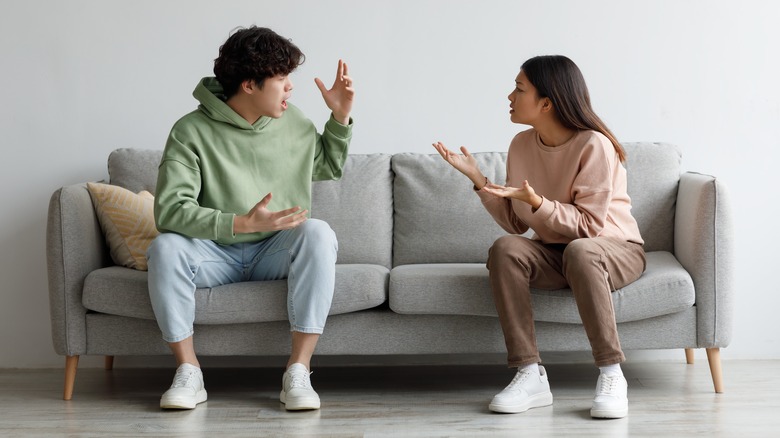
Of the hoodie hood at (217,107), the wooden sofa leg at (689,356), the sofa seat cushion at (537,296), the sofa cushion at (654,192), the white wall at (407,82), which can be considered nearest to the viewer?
the sofa seat cushion at (537,296)

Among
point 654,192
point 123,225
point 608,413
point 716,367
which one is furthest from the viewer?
point 654,192

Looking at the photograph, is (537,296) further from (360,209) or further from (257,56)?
(257,56)

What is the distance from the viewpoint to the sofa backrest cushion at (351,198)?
9.96 feet

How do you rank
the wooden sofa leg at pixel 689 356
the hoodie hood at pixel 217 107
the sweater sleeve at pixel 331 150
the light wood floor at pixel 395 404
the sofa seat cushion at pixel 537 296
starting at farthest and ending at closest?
the wooden sofa leg at pixel 689 356 → the sweater sleeve at pixel 331 150 → the hoodie hood at pixel 217 107 → the sofa seat cushion at pixel 537 296 → the light wood floor at pixel 395 404

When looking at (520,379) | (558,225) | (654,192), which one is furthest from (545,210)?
(654,192)

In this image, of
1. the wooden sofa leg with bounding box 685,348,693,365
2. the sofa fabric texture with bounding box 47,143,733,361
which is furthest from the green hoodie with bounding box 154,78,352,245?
the wooden sofa leg with bounding box 685,348,693,365

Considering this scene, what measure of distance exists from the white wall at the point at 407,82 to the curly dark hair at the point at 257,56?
2.47 feet

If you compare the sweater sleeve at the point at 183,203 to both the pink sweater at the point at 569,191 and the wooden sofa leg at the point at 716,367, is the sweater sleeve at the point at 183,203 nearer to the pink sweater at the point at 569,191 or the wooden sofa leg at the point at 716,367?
the pink sweater at the point at 569,191

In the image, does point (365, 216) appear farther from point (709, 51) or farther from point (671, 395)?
point (709, 51)

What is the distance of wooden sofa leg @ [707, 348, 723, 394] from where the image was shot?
105 inches

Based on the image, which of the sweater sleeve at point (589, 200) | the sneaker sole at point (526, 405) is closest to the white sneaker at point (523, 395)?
the sneaker sole at point (526, 405)

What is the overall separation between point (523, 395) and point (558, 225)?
0.46 meters

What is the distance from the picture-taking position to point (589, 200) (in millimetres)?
2506

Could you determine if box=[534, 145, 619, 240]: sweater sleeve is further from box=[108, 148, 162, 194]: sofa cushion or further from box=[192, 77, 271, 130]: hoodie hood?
box=[108, 148, 162, 194]: sofa cushion
